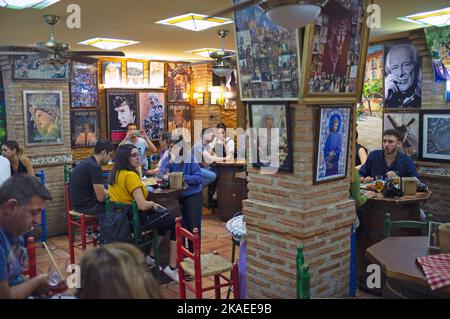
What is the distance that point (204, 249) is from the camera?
22.2 ft

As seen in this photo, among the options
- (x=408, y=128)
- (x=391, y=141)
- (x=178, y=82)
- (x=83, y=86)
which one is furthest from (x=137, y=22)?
(x=178, y=82)

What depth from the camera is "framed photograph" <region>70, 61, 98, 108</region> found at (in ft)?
31.4

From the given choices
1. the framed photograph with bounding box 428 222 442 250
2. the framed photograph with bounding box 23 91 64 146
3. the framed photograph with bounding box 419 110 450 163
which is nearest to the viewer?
the framed photograph with bounding box 428 222 442 250

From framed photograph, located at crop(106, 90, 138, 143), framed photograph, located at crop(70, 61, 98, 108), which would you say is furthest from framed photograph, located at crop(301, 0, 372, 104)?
framed photograph, located at crop(106, 90, 138, 143)

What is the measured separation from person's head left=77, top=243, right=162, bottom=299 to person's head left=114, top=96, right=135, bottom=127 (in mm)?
8704

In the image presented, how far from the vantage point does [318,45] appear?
11.4 feet

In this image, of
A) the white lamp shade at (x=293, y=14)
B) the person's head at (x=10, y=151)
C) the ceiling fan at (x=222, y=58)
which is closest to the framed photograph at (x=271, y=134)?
the white lamp shade at (x=293, y=14)

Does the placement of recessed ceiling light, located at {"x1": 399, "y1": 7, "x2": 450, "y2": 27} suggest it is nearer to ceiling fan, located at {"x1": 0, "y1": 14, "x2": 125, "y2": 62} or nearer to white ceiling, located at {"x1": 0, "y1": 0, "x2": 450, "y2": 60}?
white ceiling, located at {"x1": 0, "y1": 0, "x2": 450, "y2": 60}

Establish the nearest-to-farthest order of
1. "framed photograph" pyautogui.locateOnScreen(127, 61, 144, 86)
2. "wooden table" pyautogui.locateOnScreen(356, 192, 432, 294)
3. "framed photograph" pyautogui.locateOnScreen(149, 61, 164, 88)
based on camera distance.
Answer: "wooden table" pyautogui.locateOnScreen(356, 192, 432, 294)
"framed photograph" pyautogui.locateOnScreen(127, 61, 144, 86)
"framed photograph" pyautogui.locateOnScreen(149, 61, 164, 88)

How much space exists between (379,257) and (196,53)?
23.6 ft

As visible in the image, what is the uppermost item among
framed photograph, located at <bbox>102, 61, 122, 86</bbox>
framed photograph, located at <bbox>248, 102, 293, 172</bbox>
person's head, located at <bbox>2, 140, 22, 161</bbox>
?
framed photograph, located at <bbox>102, 61, 122, 86</bbox>

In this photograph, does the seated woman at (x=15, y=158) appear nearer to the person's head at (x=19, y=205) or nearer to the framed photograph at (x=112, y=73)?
the framed photograph at (x=112, y=73)

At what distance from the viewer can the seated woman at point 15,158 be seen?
6.41m
